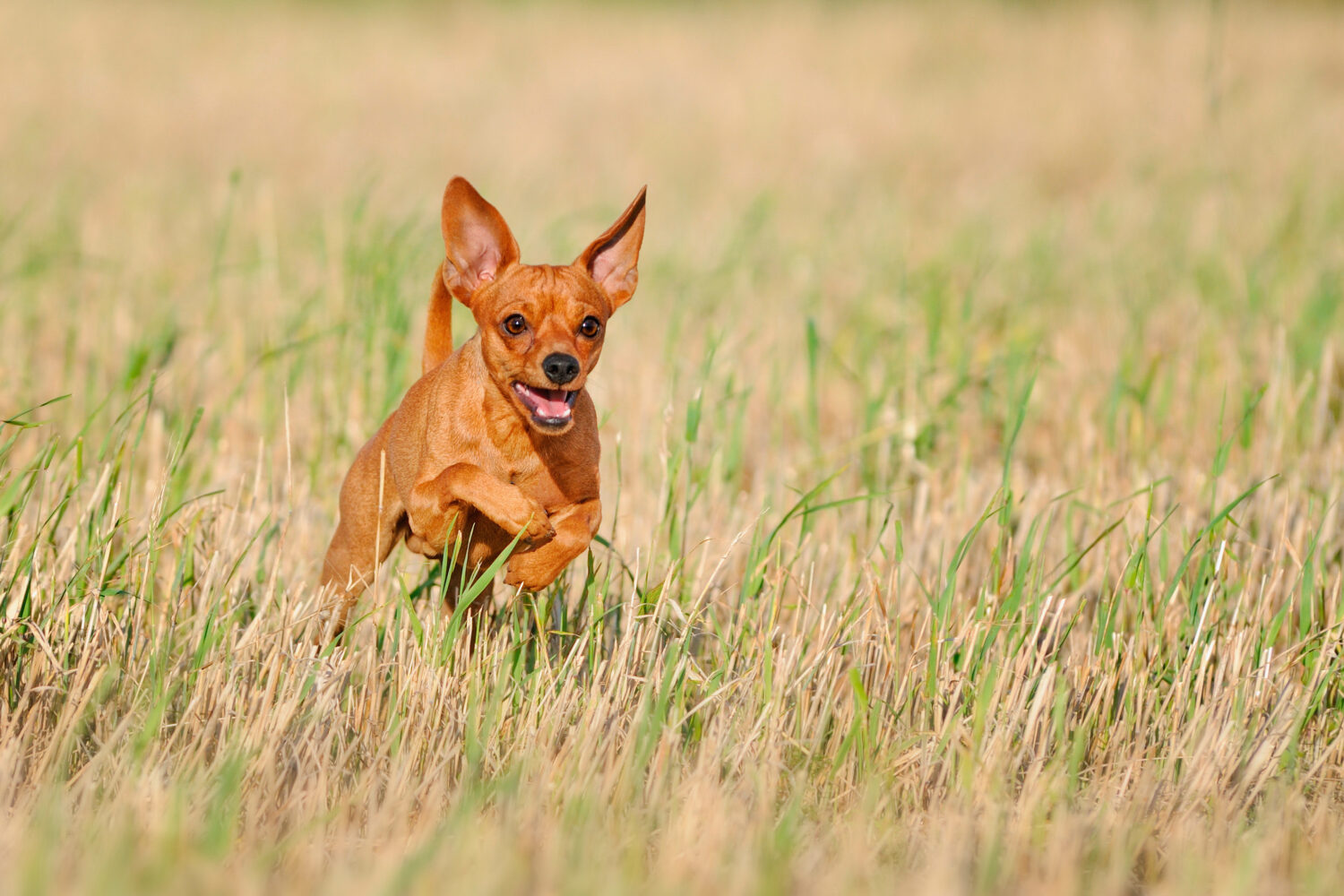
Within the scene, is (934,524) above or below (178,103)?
below

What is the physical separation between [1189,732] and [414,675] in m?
1.95

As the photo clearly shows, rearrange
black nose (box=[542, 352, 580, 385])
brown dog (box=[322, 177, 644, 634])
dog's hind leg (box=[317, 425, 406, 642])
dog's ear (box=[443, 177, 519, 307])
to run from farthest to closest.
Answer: dog's hind leg (box=[317, 425, 406, 642])
dog's ear (box=[443, 177, 519, 307])
brown dog (box=[322, 177, 644, 634])
black nose (box=[542, 352, 580, 385])

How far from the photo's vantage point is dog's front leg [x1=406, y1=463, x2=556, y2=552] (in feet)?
9.03

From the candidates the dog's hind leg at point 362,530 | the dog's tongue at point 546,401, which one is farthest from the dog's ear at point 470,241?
the dog's hind leg at point 362,530

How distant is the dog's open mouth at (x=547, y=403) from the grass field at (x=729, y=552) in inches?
Answer: 28.0

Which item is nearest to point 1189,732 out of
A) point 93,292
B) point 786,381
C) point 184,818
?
point 184,818

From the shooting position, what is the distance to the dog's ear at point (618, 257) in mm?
2941

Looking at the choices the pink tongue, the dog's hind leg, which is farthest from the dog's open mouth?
the dog's hind leg

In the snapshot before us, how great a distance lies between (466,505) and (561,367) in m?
0.46

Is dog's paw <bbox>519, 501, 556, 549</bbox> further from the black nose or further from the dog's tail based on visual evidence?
the dog's tail

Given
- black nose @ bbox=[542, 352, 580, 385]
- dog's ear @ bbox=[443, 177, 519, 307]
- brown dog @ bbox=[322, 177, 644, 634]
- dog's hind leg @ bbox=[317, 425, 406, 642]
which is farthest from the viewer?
dog's hind leg @ bbox=[317, 425, 406, 642]

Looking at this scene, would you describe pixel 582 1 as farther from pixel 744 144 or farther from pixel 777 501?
pixel 777 501

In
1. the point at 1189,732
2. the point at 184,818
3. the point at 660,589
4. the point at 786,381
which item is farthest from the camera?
the point at 786,381

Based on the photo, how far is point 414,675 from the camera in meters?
3.37
